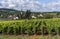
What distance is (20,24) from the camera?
563 inches

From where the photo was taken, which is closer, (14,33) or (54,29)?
(54,29)

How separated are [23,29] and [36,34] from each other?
38.0 inches

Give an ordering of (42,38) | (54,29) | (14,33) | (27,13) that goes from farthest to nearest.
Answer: (27,13) → (14,33) → (54,29) → (42,38)

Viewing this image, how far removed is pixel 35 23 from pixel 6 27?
2114 mm

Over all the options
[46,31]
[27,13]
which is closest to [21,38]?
[46,31]

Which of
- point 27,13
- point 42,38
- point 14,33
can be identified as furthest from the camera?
point 27,13

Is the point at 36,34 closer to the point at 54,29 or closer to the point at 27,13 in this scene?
the point at 54,29

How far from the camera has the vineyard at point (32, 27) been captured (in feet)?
44.5

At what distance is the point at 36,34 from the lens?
14.1 m

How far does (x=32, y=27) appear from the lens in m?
14.0

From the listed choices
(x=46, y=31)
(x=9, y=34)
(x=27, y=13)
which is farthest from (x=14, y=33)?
(x=27, y=13)

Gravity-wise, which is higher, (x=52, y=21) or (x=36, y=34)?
(x=52, y=21)

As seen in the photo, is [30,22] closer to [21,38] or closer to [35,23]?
[35,23]

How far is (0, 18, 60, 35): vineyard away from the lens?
13.6m
